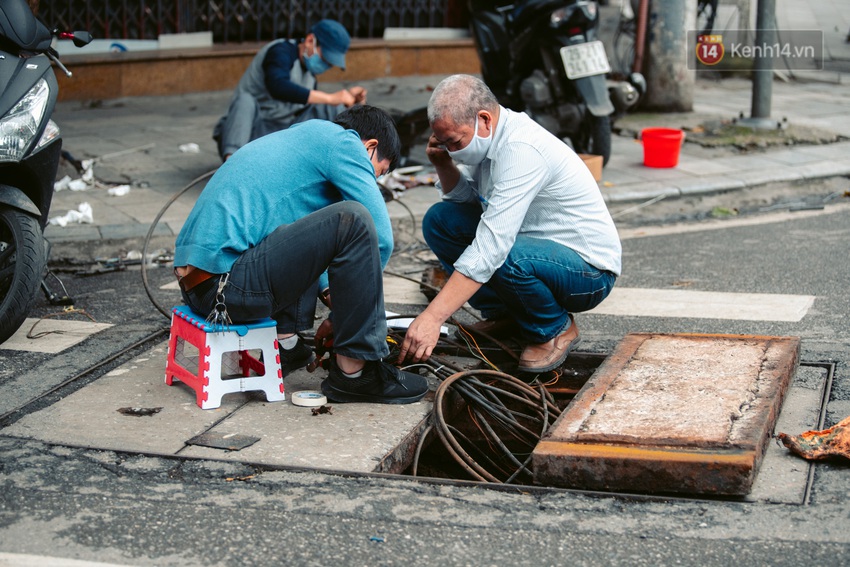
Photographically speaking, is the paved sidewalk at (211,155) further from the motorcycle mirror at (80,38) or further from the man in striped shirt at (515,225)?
the man in striped shirt at (515,225)

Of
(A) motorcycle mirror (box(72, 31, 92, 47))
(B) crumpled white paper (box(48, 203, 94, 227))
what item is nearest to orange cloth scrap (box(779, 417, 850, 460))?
(A) motorcycle mirror (box(72, 31, 92, 47))

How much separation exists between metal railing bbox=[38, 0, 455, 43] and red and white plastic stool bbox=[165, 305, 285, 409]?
702cm

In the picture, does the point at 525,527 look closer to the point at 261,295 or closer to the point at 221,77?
the point at 261,295

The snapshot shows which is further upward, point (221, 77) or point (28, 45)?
point (28, 45)

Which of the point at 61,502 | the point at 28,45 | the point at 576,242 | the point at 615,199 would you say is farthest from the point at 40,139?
the point at 615,199

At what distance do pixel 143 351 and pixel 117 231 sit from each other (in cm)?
207

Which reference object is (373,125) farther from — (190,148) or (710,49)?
(710,49)

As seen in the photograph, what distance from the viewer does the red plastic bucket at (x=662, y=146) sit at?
7.78 meters

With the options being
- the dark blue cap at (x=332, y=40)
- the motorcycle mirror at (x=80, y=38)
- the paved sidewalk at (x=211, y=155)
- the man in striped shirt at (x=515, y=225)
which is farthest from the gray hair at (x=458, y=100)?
the dark blue cap at (x=332, y=40)

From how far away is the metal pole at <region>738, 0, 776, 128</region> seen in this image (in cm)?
859

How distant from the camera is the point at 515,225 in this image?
373cm

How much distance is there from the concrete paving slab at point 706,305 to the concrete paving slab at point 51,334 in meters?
2.32

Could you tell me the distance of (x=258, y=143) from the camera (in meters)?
3.66

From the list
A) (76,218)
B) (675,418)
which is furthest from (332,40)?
(675,418)
